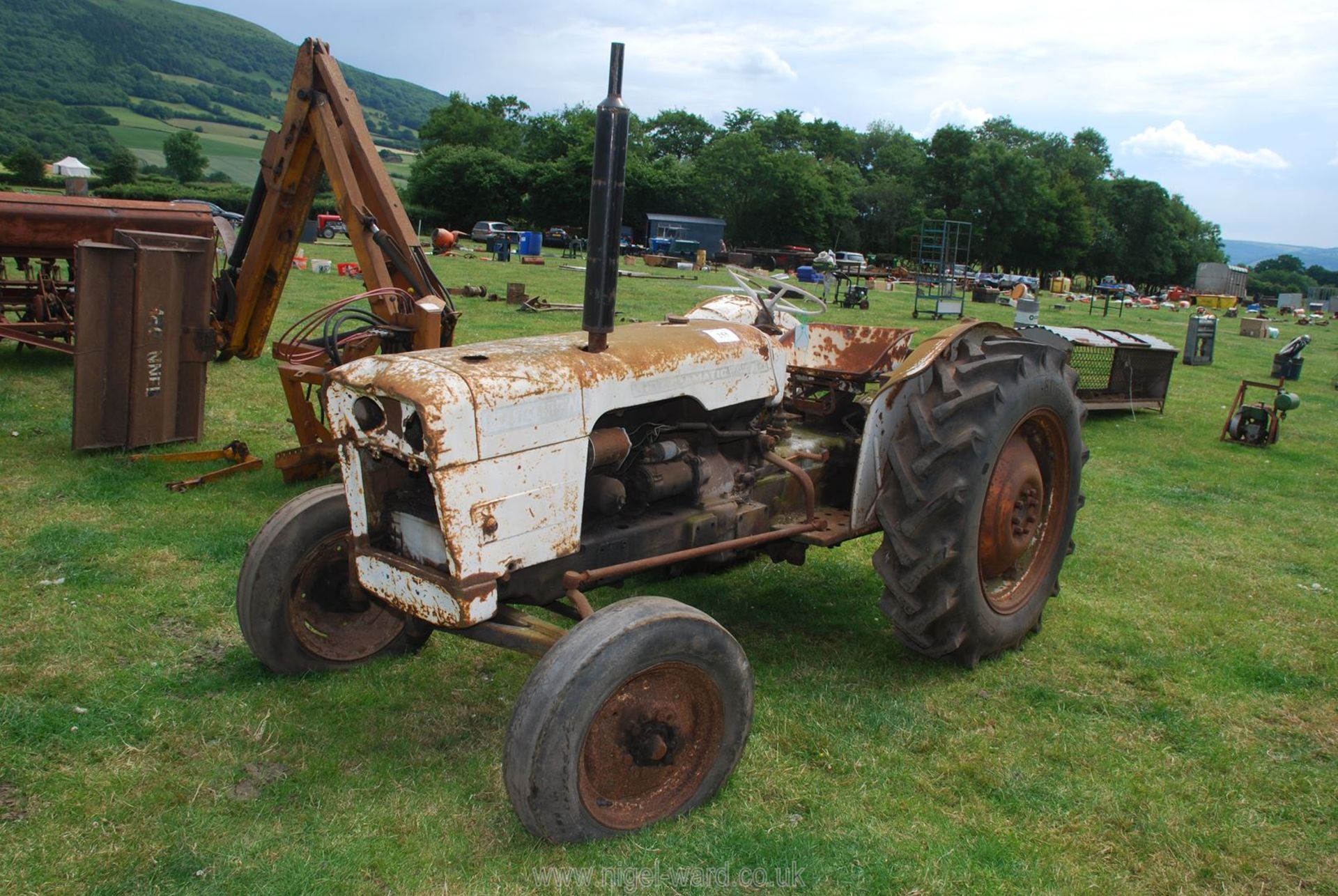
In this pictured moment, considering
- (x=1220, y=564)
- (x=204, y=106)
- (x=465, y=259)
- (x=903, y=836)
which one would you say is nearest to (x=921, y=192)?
(x=465, y=259)

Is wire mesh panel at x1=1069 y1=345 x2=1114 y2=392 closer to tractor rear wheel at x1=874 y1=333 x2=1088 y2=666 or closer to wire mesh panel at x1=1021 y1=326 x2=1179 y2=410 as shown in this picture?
wire mesh panel at x1=1021 y1=326 x2=1179 y2=410

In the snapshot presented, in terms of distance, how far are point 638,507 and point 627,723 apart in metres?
0.94

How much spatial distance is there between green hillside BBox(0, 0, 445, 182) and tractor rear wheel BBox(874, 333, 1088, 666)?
3410 inches

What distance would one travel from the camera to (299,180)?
6.28 metres

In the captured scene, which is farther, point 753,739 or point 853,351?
point 853,351

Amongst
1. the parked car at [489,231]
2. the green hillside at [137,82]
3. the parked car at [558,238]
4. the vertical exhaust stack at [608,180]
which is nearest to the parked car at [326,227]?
the parked car at [489,231]

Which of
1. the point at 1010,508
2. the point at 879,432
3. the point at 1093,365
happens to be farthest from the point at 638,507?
the point at 1093,365

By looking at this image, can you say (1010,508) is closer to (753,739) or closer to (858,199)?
(753,739)

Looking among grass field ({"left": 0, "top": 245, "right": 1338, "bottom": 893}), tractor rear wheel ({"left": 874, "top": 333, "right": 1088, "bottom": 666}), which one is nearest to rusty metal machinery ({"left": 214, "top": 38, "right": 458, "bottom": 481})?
grass field ({"left": 0, "top": 245, "right": 1338, "bottom": 893})

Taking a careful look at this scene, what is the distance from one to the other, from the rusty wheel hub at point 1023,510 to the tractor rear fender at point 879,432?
0.44m

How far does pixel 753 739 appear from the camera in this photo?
3.39 metres

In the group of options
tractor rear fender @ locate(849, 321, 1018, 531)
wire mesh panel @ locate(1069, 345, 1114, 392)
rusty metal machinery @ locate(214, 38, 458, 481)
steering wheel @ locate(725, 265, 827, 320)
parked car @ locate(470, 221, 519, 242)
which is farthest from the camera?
parked car @ locate(470, 221, 519, 242)

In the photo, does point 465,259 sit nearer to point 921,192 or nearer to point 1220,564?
→ point 1220,564

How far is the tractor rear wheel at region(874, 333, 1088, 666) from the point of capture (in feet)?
12.1
